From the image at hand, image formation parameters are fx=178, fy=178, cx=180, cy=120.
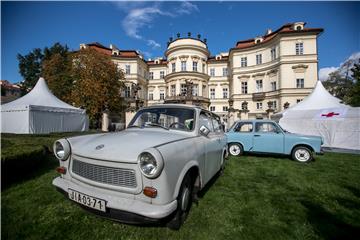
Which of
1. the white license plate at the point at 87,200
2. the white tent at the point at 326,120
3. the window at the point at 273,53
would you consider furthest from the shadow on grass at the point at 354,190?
the window at the point at 273,53

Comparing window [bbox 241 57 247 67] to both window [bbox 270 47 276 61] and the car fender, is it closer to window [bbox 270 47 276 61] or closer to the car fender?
window [bbox 270 47 276 61]

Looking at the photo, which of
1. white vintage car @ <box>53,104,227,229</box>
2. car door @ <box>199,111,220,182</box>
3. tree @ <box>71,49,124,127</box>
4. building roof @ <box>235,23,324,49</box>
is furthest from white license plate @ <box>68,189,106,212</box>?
building roof @ <box>235,23,324,49</box>

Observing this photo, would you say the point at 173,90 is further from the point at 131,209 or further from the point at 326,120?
the point at 131,209

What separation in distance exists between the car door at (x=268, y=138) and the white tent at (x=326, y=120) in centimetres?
626

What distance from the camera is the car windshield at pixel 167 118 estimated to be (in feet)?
11.2

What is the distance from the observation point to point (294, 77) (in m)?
29.8

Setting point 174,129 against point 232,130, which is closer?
point 174,129

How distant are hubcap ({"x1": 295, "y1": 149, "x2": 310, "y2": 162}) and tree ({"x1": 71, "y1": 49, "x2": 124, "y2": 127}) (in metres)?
20.0

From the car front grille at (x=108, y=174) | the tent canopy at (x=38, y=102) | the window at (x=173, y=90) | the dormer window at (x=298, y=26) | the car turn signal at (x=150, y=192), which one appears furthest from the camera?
the window at (x=173, y=90)

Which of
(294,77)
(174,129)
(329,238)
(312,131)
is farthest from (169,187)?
(294,77)

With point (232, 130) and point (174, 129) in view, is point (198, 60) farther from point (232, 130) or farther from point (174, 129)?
point (174, 129)

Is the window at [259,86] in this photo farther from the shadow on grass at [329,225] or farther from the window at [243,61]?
the shadow on grass at [329,225]

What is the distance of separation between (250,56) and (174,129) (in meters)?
37.3

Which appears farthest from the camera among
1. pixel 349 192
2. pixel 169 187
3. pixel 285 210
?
pixel 349 192
